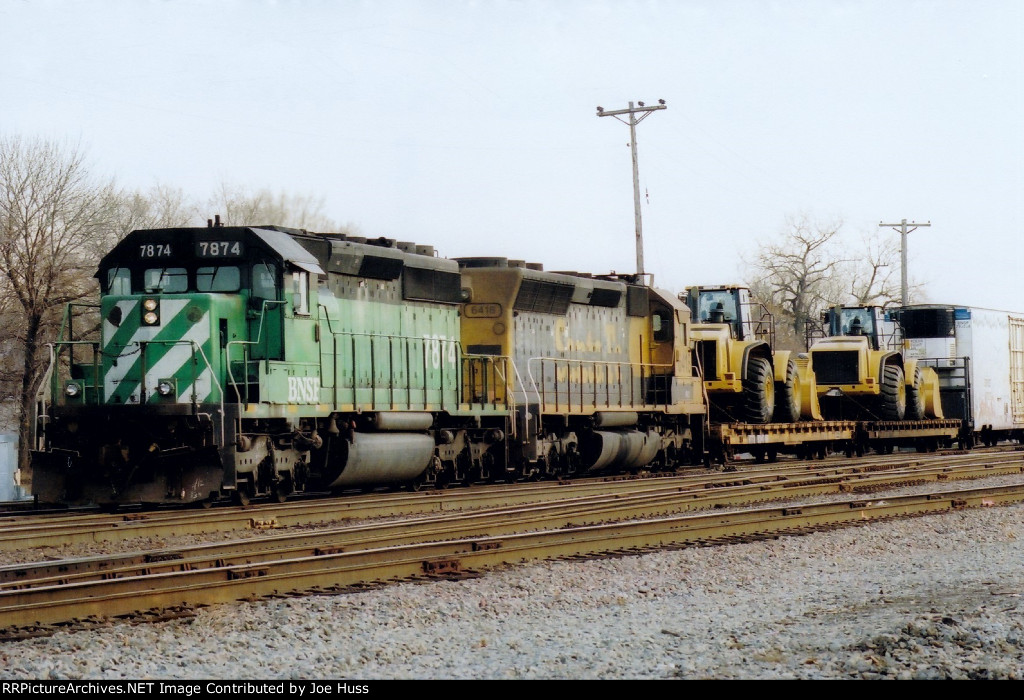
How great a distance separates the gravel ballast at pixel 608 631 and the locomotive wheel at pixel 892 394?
18331 millimetres

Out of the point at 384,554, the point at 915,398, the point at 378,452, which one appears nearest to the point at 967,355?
the point at 915,398

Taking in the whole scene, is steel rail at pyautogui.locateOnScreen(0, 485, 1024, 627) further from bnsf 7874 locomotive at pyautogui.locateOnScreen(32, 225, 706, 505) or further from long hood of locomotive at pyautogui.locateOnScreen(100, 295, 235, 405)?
long hood of locomotive at pyautogui.locateOnScreen(100, 295, 235, 405)

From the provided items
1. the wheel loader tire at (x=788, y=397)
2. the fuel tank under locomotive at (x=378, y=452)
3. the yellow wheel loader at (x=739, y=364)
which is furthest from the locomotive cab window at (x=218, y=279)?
the wheel loader tire at (x=788, y=397)

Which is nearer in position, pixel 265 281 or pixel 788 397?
pixel 265 281

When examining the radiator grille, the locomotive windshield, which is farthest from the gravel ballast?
the radiator grille

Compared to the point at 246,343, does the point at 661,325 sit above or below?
above

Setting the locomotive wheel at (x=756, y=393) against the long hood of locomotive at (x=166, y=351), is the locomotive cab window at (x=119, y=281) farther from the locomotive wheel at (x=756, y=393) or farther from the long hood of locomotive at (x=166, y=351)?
the locomotive wheel at (x=756, y=393)

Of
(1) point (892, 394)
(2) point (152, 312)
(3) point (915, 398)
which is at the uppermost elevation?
(2) point (152, 312)

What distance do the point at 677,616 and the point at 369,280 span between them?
919 cm

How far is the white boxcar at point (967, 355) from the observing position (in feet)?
97.2

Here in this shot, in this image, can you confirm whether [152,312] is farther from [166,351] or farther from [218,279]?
[218,279]

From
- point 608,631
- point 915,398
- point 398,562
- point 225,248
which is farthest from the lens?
point 915,398

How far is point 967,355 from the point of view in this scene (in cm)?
2967

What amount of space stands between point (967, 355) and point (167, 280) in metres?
21.7
